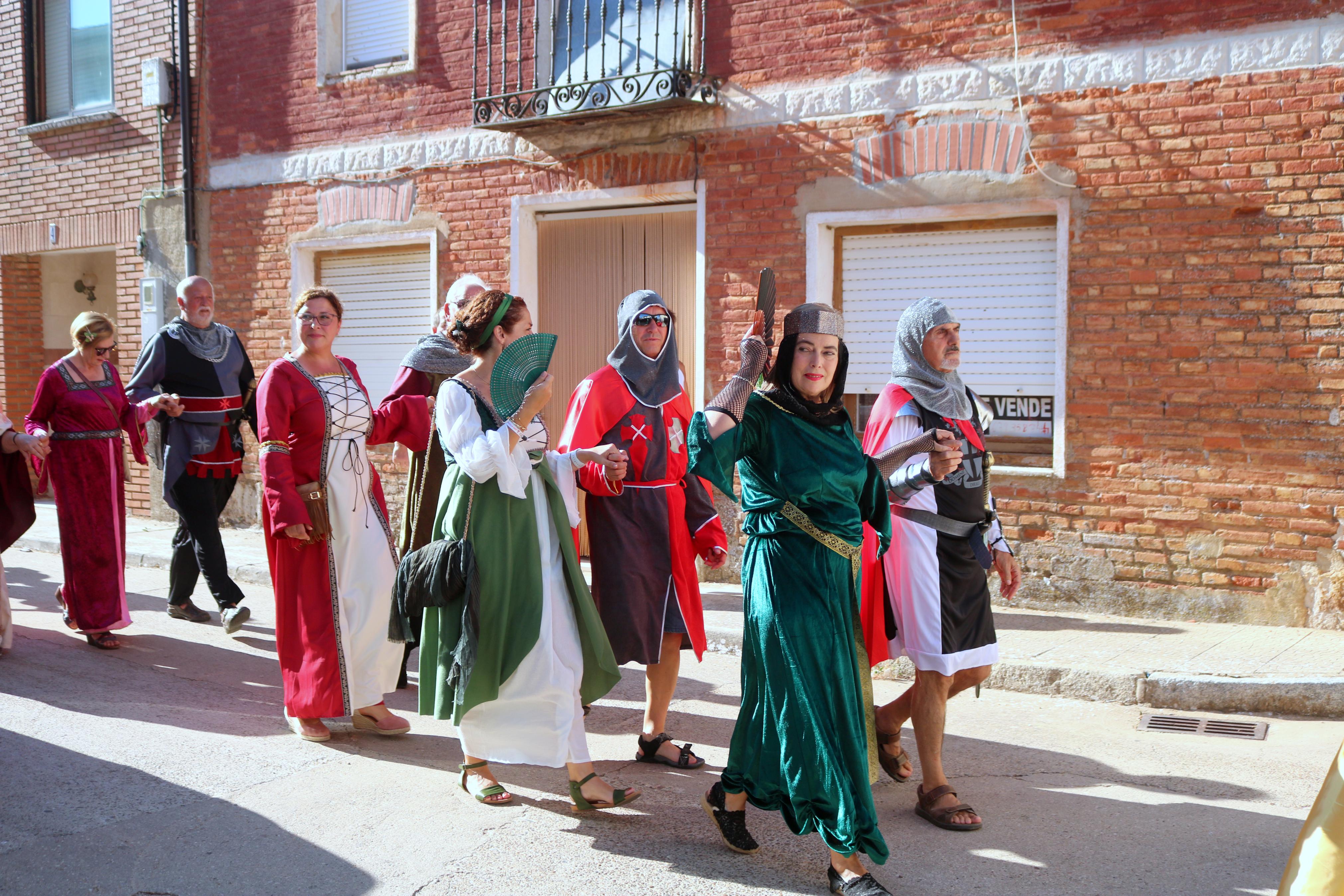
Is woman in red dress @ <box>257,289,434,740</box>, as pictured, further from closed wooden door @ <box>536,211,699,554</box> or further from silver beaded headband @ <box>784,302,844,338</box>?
closed wooden door @ <box>536,211,699,554</box>

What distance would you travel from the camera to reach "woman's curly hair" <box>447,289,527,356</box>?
4555 millimetres

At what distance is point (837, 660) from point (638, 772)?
1.53 metres

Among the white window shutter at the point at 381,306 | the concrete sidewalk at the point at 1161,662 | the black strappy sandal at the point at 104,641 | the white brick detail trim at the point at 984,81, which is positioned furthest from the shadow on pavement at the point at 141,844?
the white window shutter at the point at 381,306

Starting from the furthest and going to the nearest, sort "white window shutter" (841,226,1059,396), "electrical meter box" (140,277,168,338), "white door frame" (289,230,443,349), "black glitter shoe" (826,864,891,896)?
"electrical meter box" (140,277,168,338)
"white door frame" (289,230,443,349)
"white window shutter" (841,226,1059,396)
"black glitter shoe" (826,864,891,896)

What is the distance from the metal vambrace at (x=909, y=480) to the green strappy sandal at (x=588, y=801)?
4.79 feet

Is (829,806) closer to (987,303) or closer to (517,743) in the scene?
(517,743)

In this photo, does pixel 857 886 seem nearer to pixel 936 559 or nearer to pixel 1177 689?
pixel 936 559

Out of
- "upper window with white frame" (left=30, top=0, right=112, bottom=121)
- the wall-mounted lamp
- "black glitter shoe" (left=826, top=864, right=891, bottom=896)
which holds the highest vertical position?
"upper window with white frame" (left=30, top=0, right=112, bottom=121)

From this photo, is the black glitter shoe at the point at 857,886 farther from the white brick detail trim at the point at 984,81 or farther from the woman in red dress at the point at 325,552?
the white brick detail trim at the point at 984,81

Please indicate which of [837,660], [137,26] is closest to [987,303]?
[837,660]

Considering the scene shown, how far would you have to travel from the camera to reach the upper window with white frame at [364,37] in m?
10.8

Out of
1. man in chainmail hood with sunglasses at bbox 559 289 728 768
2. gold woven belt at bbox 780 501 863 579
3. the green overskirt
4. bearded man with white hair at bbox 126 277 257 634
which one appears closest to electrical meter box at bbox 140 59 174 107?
bearded man with white hair at bbox 126 277 257 634

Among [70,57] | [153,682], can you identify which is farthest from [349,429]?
[70,57]

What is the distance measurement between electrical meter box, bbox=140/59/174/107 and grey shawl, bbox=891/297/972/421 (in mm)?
10014
